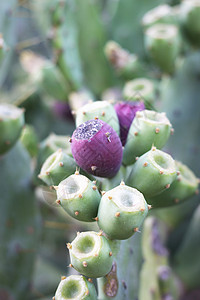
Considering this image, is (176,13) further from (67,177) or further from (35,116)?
(67,177)

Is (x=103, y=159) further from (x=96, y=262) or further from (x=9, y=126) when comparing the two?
(x=9, y=126)

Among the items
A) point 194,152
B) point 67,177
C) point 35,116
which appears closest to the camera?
point 67,177

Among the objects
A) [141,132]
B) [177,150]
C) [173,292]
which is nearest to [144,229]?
[173,292]

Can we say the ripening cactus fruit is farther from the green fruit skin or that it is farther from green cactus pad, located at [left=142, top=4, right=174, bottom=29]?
green cactus pad, located at [left=142, top=4, right=174, bottom=29]

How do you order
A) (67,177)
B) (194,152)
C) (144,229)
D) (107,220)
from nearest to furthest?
(107,220), (67,177), (144,229), (194,152)

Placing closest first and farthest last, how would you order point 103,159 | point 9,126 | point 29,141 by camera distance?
point 103,159 < point 9,126 < point 29,141

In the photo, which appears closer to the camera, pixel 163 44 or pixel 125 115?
pixel 125 115

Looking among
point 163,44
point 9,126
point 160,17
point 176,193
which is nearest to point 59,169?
point 176,193
